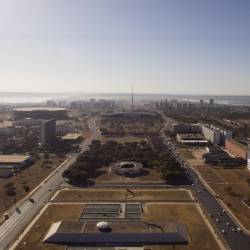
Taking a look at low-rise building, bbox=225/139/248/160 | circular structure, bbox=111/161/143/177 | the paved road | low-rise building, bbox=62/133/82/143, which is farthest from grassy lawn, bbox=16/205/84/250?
low-rise building, bbox=62/133/82/143

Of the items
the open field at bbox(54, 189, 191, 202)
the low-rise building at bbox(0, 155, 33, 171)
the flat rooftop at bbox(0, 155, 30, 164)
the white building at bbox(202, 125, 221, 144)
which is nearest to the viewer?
the open field at bbox(54, 189, 191, 202)

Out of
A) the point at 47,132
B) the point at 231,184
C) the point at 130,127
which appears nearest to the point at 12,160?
the point at 47,132

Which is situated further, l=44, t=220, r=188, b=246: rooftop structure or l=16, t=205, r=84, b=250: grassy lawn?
l=44, t=220, r=188, b=246: rooftop structure

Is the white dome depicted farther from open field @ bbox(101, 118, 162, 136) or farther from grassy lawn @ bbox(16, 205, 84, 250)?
open field @ bbox(101, 118, 162, 136)

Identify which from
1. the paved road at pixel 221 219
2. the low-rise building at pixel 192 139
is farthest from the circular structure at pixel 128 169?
the low-rise building at pixel 192 139

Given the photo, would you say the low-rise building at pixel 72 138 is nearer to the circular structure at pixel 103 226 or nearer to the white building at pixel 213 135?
the white building at pixel 213 135

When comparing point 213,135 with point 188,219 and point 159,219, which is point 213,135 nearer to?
point 188,219
